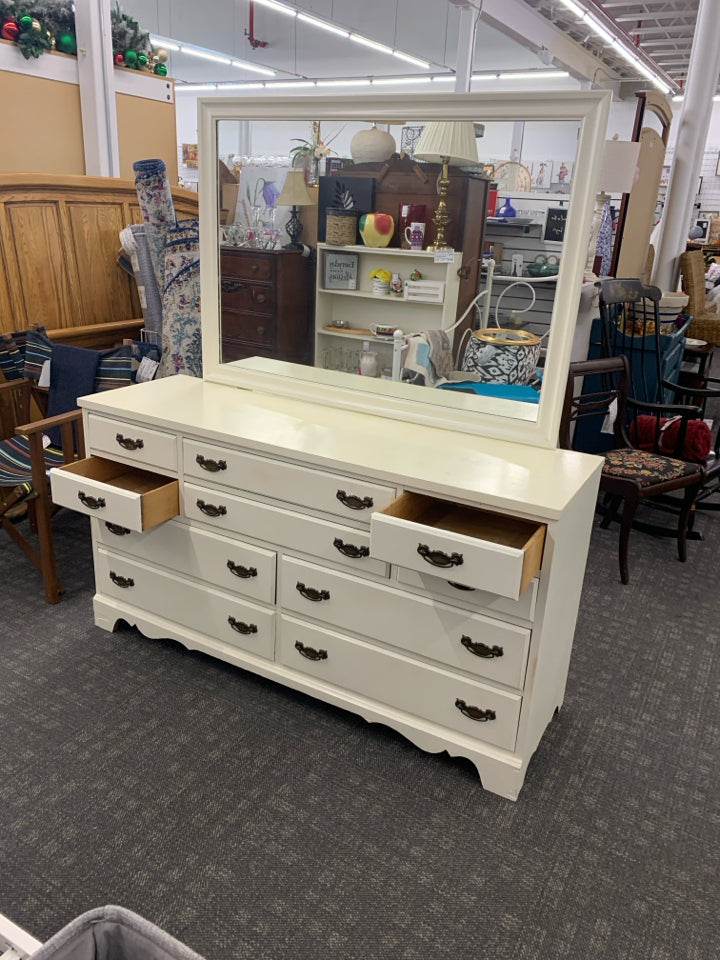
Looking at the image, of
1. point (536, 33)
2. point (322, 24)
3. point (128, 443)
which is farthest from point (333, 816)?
point (322, 24)

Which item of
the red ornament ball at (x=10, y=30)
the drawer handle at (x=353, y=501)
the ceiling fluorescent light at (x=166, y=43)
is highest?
the ceiling fluorescent light at (x=166, y=43)

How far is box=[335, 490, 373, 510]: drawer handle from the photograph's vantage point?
1.95m

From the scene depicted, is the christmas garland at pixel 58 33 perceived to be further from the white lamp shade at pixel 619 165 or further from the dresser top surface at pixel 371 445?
the white lamp shade at pixel 619 165

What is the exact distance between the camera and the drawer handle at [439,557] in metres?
1.71

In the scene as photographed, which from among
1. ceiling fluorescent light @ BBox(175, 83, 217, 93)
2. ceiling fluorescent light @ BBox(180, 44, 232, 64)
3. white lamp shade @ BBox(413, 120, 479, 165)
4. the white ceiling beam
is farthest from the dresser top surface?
ceiling fluorescent light @ BBox(175, 83, 217, 93)

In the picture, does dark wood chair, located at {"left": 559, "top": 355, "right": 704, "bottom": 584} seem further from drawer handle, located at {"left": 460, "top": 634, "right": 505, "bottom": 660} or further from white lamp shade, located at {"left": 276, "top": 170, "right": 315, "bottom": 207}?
drawer handle, located at {"left": 460, "top": 634, "right": 505, "bottom": 660}

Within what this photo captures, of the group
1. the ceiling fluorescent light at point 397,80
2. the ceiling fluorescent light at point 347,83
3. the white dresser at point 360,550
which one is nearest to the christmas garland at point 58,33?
→ the white dresser at point 360,550

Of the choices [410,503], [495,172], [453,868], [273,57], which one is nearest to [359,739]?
[453,868]

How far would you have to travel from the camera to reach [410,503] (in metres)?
1.90

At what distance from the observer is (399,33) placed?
10742 millimetres

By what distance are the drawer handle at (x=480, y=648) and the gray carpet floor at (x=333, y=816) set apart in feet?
1.38

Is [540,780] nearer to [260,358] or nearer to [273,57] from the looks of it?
[260,358]

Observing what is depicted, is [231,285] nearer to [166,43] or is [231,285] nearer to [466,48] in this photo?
[466,48]

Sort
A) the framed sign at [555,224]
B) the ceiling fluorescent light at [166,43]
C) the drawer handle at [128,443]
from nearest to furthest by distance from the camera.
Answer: the framed sign at [555,224] → the drawer handle at [128,443] → the ceiling fluorescent light at [166,43]
